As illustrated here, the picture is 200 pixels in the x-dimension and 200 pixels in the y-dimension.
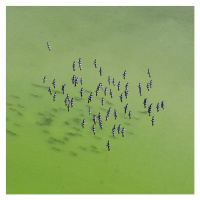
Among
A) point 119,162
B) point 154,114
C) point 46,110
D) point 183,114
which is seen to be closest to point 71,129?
point 46,110

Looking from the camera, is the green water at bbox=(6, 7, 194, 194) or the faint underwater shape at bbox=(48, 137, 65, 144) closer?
the green water at bbox=(6, 7, 194, 194)

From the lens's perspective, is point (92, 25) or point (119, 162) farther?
point (92, 25)

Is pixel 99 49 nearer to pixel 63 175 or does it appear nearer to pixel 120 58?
pixel 120 58

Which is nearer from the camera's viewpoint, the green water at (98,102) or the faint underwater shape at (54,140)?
the green water at (98,102)

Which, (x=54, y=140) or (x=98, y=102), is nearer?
(x=54, y=140)

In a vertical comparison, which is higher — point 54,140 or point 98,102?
point 98,102

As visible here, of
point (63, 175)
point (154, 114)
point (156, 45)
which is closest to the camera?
point (63, 175)

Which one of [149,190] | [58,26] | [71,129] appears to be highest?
[58,26]

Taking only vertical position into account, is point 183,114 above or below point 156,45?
below
